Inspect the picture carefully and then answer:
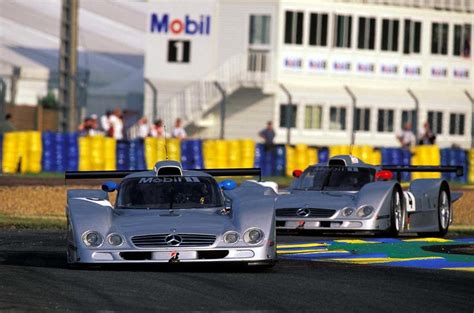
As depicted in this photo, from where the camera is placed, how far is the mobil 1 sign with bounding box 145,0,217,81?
5209 centimetres

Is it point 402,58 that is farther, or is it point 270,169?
point 402,58

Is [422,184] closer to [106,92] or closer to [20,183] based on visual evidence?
[20,183]

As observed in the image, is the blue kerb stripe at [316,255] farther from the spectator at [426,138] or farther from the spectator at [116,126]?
the spectator at [426,138]

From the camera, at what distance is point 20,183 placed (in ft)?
106

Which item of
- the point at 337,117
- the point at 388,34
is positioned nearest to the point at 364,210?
the point at 337,117

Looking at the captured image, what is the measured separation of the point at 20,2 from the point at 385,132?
16.2m

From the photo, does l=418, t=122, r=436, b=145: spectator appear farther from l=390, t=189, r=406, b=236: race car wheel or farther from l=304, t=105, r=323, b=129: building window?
l=390, t=189, r=406, b=236: race car wheel

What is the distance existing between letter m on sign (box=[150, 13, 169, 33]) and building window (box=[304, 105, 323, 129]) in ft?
18.8

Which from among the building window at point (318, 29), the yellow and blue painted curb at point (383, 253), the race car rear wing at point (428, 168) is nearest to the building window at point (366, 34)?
the building window at point (318, 29)

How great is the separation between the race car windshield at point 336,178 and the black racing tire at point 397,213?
2.32 ft

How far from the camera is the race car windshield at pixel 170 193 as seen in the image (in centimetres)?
1546

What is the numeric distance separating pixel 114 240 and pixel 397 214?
732 cm

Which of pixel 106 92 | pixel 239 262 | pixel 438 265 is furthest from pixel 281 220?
pixel 106 92

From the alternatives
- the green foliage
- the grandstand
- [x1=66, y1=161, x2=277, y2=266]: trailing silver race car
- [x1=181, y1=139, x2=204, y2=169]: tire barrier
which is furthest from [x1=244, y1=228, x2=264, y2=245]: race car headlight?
the green foliage
